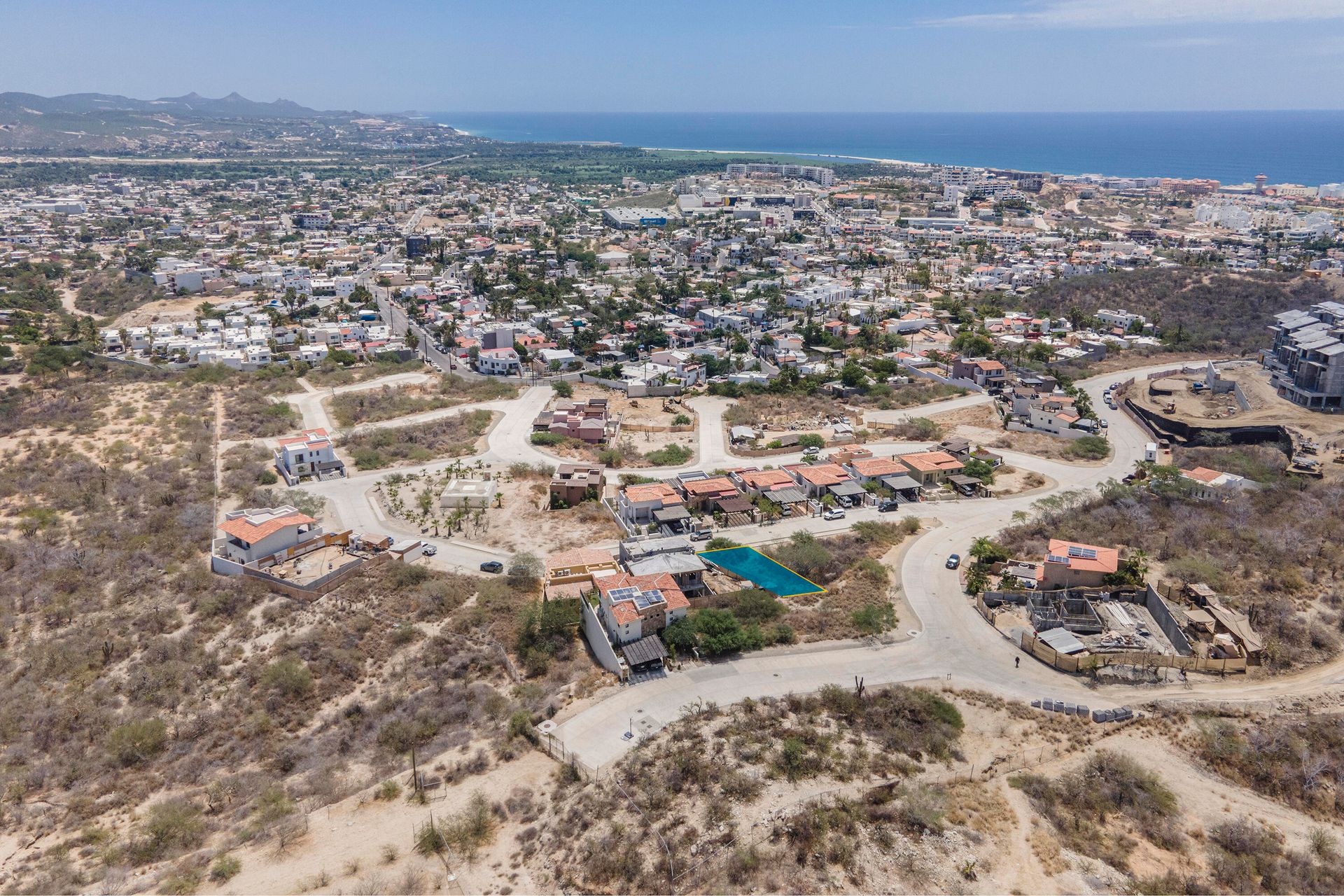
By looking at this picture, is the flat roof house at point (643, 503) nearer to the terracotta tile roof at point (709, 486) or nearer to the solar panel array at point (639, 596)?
the terracotta tile roof at point (709, 486)

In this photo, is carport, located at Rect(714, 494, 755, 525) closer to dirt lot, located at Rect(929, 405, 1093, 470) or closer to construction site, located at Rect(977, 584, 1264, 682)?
construction site, located at Rect(977, 584, 1264, 682)

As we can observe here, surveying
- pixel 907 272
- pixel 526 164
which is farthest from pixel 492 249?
pixel 526 164

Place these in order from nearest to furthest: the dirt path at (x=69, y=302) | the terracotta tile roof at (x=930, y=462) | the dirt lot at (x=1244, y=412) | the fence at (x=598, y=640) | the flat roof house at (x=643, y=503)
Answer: the fence at (x=598, y=640) < the flat roof house at (x=643, y=503) < the terracotta tile roof at (x=930, y=462) < the dirt lot at (x=1244, y=412) < the dirt path at (x=69, y=302)

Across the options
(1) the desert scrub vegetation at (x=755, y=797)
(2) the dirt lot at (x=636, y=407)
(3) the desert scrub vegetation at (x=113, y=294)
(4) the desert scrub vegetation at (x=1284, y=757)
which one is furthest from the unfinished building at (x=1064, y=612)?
(3) the desert scrub vegetation at (x=113, y=294)

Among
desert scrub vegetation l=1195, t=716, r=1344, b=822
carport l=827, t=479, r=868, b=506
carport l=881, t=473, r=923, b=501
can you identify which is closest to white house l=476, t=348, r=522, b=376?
carport l=827, t=479, r=868, b=506

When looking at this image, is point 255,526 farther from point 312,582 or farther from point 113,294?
point 113,294

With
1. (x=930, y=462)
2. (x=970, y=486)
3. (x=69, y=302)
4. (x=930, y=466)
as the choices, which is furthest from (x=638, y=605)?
(x=69, y=302)
